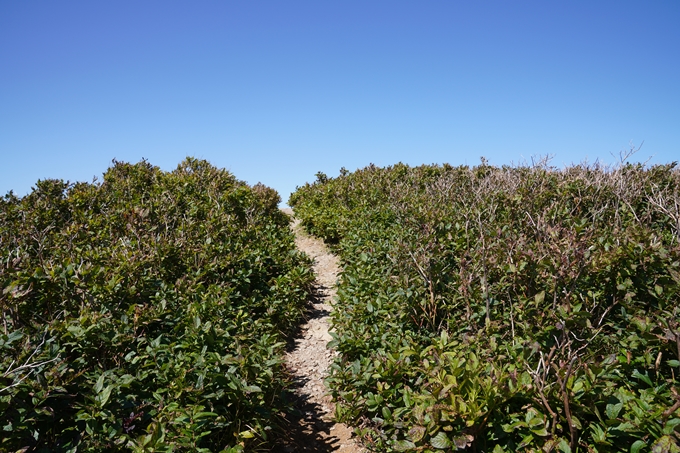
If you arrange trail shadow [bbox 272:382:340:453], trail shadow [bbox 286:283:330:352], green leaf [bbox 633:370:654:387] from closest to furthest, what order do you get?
green leaf [bbox 633:370:654:387], trail shadow [bbox 272:382:340:453], trail shadow [bbox 286:283:330:352]

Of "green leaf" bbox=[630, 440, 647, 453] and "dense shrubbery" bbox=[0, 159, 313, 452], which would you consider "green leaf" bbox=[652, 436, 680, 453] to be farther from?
"dense shrubbery" bbox=[0, 159, 313, 452]

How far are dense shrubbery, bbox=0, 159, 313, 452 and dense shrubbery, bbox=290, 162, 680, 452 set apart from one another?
959 mm

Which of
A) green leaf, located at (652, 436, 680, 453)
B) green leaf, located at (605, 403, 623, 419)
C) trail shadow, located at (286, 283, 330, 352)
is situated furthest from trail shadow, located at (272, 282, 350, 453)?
green leaf, located at (652, 436, 680, 453)

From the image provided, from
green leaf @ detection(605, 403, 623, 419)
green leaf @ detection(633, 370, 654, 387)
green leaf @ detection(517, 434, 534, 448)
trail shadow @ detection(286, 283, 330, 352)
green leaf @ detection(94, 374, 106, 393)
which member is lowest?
green leaf @ detection(517, 434, 534, 448)

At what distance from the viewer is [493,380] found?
295 cm

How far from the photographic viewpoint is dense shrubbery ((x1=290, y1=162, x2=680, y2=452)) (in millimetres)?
2783

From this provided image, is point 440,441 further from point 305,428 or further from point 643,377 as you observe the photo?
point 305,428

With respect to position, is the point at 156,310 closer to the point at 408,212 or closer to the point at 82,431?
the point at 82,431

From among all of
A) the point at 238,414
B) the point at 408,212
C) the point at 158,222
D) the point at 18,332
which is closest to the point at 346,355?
the point at 238,414

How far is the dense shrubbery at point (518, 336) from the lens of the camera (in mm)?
2783

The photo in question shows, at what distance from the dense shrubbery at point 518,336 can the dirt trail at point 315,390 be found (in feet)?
0.82

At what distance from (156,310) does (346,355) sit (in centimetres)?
187

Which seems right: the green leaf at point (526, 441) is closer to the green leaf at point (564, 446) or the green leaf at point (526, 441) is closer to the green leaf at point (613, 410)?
the green leaf at point (564, 446)

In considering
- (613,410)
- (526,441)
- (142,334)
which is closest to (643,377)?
(613,410)
